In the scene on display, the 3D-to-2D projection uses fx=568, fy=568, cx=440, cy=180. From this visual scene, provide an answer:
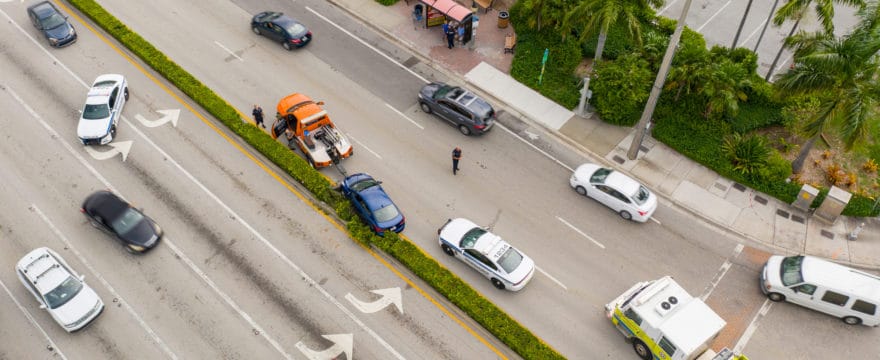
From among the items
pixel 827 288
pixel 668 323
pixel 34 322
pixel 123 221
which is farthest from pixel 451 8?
pixel 34 322

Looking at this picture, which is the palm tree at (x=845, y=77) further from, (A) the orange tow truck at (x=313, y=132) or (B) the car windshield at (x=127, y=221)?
(B) the car windshield at (x=127, y=221)

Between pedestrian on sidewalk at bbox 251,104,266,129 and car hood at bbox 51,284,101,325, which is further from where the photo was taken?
pedestrian on sidewalk at bbox 251,104,266,129

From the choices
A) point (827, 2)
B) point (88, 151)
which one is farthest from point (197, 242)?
point (827, 2)

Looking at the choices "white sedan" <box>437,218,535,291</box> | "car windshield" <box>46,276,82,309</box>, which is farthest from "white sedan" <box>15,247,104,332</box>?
"white sedan" <box>437,218,535,291</box>

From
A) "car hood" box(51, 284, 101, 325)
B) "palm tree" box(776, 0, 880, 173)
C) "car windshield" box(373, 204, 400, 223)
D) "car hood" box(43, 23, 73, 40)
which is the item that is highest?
"palm tree" box(776, 0, 880, 173)

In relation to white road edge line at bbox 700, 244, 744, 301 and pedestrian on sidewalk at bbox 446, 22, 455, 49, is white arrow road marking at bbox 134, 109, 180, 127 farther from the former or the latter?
white road edge line at bbox 700, 244, 744, 301

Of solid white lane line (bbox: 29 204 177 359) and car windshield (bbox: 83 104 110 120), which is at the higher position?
car windshield (bbox: 83 104 110 120)

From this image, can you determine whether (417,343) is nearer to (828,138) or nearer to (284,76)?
(284,76)
